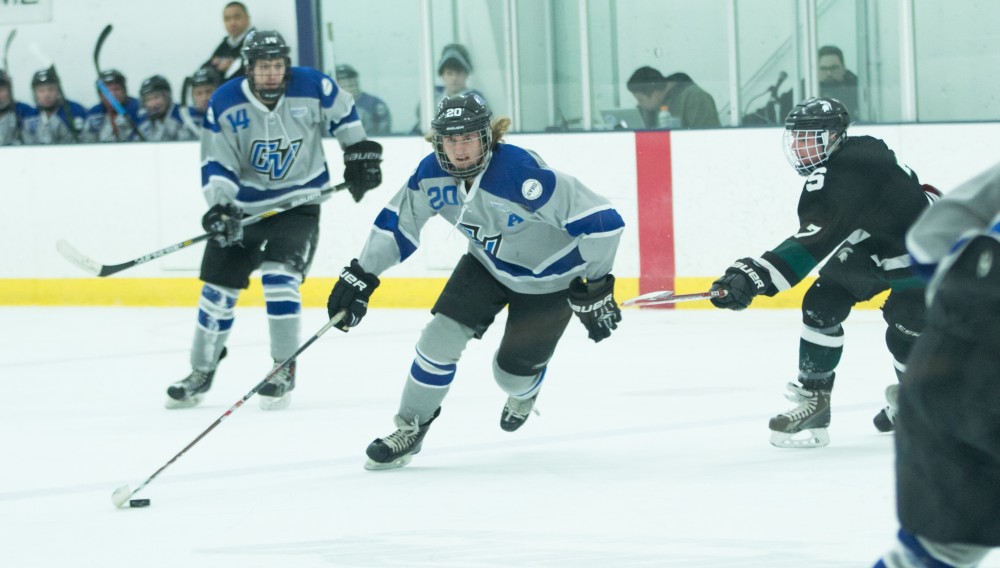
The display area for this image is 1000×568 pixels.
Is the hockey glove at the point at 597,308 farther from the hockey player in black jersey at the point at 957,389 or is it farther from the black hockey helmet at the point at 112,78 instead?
the black hockey helmet at the point at 112,78

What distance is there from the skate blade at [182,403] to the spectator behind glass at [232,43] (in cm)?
331

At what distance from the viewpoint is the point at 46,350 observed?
575 centimetres

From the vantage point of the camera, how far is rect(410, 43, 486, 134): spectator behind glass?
6.96 meters

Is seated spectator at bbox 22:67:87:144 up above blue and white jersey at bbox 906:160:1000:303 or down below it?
above

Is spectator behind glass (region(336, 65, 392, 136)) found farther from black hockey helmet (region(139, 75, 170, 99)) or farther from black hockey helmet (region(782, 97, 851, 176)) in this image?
black hockey helmet (region(782, 97, 851, 176))

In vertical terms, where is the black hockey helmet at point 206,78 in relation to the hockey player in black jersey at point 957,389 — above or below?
above

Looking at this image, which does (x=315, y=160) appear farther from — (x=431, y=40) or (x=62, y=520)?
(x=431, y=40)

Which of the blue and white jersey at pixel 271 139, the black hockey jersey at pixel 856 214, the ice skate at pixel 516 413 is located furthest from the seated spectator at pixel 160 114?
the black hockey jersey at pixel 856 214

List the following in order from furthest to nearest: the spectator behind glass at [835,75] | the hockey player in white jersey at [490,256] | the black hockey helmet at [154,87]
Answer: the black hockey helmet at [154,87]
the spectator behind glass at [835,75]
the hockey player in white jersey at [490,256]

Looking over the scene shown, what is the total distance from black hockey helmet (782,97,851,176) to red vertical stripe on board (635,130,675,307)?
9.35 feet

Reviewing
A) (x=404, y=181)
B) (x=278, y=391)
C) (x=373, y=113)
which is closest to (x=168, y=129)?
(x=373, y=113)

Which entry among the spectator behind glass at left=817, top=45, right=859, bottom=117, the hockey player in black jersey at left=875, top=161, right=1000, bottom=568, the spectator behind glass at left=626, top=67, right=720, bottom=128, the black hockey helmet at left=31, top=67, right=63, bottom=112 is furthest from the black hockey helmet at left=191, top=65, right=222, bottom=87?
the hockey player in black jersey at left=875, top=161, right=1000, bottom=568

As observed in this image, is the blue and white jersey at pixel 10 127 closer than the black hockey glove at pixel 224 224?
No

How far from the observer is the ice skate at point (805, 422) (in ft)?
11.3
